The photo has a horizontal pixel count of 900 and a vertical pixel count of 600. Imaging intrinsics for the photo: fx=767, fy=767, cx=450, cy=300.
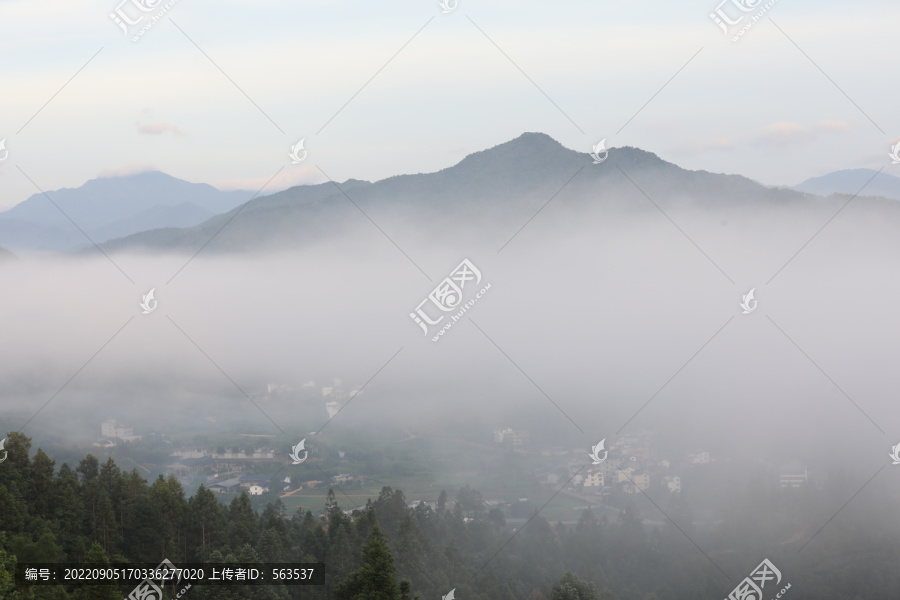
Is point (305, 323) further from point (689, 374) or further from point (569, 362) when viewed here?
point (689, 374)

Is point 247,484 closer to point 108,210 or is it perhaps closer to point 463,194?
point 463,194

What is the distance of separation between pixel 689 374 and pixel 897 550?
66245mm

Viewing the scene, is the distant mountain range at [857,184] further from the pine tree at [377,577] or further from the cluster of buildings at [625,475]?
the pine tree at [377,577]

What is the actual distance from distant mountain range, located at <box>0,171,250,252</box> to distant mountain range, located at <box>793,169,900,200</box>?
13605 cm

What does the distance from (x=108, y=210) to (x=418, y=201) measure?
71.5 meters

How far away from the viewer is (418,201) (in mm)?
166625

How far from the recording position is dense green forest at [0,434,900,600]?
2269 centimetres

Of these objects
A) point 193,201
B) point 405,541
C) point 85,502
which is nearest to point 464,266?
point 405,541

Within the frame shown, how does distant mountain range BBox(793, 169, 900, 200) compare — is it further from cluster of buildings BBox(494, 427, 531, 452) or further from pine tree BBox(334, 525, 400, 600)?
pine tree BBox(334, 525, 400, 600)

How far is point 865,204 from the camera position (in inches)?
7047

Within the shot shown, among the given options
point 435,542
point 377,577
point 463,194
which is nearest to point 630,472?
point 435,542

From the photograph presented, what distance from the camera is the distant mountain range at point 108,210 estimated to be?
146m

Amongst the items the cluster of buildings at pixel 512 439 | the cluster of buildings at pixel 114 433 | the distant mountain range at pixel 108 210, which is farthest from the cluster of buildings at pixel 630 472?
the distant mountain range at pixel 108 210

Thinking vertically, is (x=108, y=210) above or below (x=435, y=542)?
above
